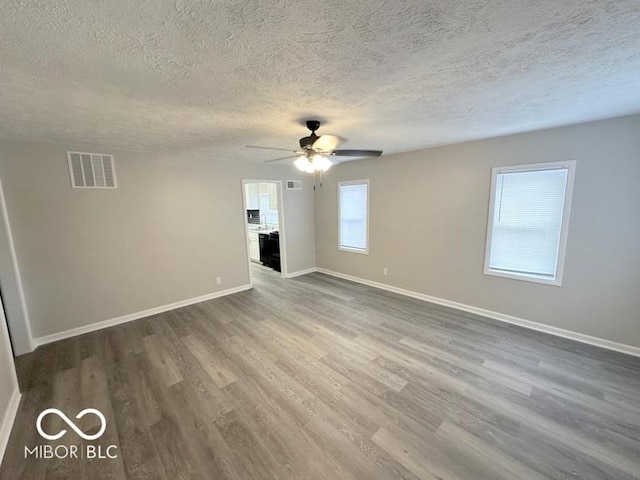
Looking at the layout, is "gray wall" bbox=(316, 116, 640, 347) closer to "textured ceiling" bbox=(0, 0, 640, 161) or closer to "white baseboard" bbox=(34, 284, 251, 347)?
"textured ceiling" bbox=(0, 0, 640, 161)

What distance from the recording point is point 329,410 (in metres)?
2.04

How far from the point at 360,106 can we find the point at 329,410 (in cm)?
245

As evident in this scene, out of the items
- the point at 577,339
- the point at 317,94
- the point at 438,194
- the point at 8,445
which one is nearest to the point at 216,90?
the point at 317,94

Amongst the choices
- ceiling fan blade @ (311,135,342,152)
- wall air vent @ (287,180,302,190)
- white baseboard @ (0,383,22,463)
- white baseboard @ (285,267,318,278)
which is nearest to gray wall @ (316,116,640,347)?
wall air vent @ (287,180,302,190)

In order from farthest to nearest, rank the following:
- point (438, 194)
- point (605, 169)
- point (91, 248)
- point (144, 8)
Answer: point (438, 194) < point (91, 248) < point (605, 169) < point (144, 8)

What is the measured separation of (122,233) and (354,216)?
3.78 metres

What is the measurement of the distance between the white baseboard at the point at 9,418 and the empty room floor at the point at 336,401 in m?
0.05

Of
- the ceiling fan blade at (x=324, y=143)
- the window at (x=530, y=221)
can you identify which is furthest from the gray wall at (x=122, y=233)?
the window at (x=530, y=221)

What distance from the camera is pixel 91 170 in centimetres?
326

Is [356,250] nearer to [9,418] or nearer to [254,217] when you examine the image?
[254,217]

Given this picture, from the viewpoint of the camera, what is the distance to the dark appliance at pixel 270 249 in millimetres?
6147

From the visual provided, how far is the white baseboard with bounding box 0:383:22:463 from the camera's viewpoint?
173 cm

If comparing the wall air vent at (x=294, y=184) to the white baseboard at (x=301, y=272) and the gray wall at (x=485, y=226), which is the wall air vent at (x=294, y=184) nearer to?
the gray wall at (x=485, y=226)

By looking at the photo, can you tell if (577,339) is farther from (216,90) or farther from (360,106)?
(216,90)
